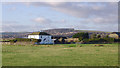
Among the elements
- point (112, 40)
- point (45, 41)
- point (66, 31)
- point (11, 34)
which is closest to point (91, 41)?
point (112, 40)

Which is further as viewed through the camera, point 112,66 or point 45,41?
point 45,41

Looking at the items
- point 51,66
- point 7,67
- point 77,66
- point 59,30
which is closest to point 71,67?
point 77,66

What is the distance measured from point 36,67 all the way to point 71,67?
3.64 meters

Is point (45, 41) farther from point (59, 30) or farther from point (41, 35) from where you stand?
point (59, 30)

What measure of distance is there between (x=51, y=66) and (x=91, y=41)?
59.0 m

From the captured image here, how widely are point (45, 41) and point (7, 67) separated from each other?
59036 mm

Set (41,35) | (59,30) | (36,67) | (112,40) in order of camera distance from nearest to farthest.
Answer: (36,67) < (112,40) < (41,35) < (59,30)

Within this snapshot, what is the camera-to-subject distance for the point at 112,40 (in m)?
71.1

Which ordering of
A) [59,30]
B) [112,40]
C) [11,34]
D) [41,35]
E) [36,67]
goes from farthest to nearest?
1. [59,30]
2. [11,34]
3. [41,35]
4. [112,40]
5. [36,67]

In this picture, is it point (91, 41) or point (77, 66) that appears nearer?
point (77, 66)

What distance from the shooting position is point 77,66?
54.3 feet

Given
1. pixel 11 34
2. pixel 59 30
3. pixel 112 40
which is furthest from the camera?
pixel 59 30

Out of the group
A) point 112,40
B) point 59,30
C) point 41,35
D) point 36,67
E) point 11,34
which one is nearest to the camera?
point 36,67

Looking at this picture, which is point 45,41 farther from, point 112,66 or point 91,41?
point 112,66
